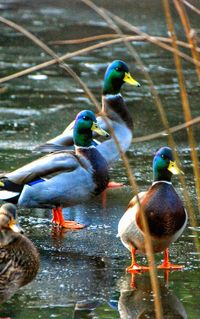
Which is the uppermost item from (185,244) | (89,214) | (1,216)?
(89,214)

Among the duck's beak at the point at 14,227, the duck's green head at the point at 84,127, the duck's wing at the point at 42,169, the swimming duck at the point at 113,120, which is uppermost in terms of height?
the swimming duck at the point at 113,120

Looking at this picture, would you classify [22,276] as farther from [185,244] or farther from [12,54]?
[12,54]

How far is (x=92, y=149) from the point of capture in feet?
21.7

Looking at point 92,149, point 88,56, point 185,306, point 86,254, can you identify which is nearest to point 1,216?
point 185,306

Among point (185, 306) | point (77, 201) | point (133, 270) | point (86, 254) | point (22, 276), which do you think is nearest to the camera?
point (22, 276)

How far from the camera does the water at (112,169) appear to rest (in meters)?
4.65

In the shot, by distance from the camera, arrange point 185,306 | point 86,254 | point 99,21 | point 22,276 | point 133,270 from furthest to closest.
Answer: point 99,21 < point 86,254 < point 133,270 < point 185,306 < point 22,276

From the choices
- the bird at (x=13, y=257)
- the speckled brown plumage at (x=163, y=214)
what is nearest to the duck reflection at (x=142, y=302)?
the speckled brown plumage at (x=163, y=214)

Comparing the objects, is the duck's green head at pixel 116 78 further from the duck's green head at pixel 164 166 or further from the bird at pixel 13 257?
the bird at pixel 13 257

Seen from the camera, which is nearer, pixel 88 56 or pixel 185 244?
pixel 185 244

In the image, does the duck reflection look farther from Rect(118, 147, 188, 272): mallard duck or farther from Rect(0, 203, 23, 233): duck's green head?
Rect(0, 203, 23, 233): duck's green head

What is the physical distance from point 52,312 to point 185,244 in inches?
66.1

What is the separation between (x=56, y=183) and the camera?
6324 millimetres

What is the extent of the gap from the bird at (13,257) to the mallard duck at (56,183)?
1904 mm
